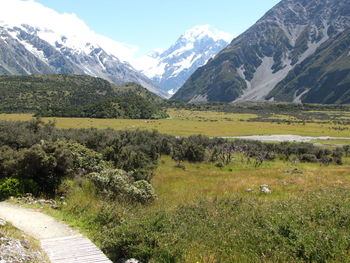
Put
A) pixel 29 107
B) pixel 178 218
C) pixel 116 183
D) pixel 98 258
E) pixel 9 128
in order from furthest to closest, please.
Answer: pixel 29 107
pixel 9 128
pixel 116 183
pixel 178 218
pixel 98 258

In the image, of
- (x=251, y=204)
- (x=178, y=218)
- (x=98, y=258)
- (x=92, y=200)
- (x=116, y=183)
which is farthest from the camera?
(x=116, y=183)

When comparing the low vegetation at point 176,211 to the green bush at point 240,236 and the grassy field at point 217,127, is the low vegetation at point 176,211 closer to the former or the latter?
the green bush at point 240,236

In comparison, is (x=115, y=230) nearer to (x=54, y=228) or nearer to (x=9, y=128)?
(x=54, y=228)

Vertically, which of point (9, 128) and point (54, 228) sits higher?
point (9, 128)

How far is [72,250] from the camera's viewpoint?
10.6 metres

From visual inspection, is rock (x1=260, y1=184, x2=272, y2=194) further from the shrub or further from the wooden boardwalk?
the shrub

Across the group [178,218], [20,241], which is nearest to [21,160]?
[20,241]

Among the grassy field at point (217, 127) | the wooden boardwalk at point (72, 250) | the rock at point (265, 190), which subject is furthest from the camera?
the grassy field at point (217, 127)

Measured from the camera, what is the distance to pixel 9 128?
27.8 meters

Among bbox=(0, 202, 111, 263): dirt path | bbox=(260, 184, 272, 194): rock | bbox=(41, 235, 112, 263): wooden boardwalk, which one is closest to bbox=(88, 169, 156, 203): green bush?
bbox=(0, 202, 111, 263): dirt path

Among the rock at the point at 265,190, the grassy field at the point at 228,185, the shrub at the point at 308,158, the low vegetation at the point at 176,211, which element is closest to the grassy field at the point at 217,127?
the shrub at the point at 308,158

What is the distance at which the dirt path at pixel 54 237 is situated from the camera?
10.0 meters

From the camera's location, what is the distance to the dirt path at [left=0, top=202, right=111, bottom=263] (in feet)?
32.9

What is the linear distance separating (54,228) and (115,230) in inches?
132
